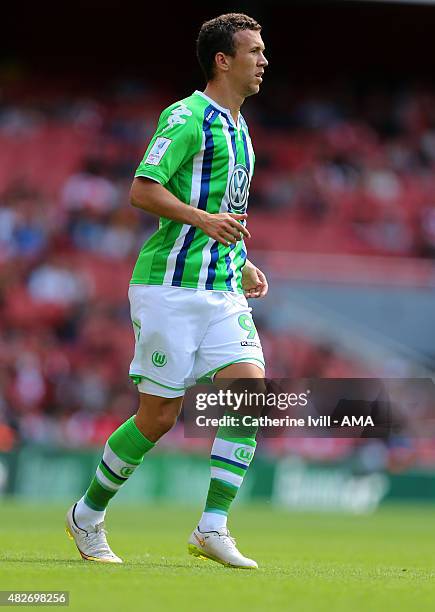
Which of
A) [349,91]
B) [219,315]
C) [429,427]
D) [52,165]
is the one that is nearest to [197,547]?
[219,315]

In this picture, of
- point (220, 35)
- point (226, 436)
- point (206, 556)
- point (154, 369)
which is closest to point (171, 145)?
point (220, 35)

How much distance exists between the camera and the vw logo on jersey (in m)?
5.96

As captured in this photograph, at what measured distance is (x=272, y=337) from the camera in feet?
59.9

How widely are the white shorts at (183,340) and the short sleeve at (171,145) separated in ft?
1.80

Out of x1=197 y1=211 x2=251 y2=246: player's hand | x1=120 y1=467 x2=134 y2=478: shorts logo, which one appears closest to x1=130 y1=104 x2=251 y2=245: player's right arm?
x1=197 y1=211 x2=251 y2=246: player's hand

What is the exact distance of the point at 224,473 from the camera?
5.81 metres

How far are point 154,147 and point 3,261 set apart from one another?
45.4 feet

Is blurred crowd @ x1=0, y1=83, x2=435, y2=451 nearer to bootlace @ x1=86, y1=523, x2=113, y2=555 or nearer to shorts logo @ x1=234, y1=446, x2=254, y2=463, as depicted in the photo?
bootlace @ x1=86, y1=523, x2=113, y2=555

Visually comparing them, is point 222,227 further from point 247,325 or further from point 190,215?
point 247,325

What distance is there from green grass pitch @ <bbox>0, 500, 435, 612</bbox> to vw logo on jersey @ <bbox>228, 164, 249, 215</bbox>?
170 cm

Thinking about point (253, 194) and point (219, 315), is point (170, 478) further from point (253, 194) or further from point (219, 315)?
point (219, 315)

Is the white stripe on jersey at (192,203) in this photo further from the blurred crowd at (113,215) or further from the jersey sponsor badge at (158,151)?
the blurred crowd at (113,215)

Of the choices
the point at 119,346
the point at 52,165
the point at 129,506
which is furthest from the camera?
the point at 52,165

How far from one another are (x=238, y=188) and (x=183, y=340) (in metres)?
0.80
